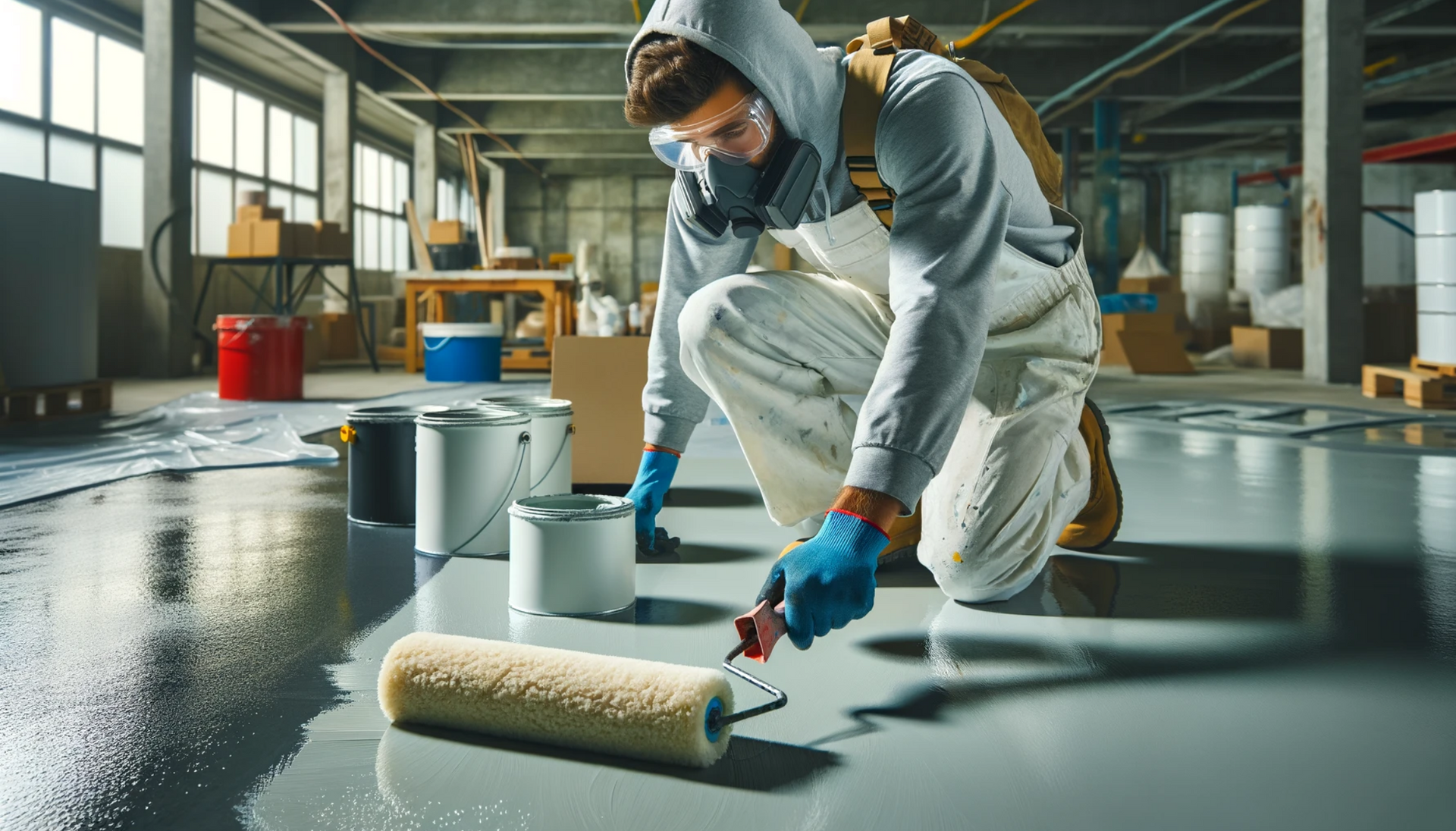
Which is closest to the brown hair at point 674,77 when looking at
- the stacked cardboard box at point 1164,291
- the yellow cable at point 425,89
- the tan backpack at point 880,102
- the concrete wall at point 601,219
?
the tan backpack at point 880,102

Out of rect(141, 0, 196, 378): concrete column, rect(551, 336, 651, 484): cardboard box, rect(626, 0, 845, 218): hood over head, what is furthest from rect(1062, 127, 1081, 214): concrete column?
rect(626, 0, 845, 218): hood over head

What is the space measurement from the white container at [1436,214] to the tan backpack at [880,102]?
177 inches

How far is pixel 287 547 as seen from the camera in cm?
210

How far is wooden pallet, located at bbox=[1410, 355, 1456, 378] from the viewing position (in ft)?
16.9

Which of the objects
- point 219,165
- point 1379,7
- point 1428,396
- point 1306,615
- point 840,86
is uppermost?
point 1379,7

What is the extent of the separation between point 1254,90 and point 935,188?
12.2 metres

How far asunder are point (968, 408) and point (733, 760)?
0.97 m

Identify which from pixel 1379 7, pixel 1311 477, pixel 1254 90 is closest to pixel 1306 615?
pixel 1311 477

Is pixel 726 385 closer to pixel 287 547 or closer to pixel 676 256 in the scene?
pixel 676 256

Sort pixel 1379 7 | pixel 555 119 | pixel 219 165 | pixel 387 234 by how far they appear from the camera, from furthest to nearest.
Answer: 1. pixel 387 234
2. pixel 555 119
3. pixel 219 165
4. pixel 1379 7

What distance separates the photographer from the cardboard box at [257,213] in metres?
7.64

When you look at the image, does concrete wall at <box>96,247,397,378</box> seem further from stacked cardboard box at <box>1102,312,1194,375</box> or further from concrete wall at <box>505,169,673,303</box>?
concrete wall at <box>505,169,673,303</box>

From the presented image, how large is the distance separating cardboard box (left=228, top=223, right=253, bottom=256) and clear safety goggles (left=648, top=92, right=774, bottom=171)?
7068mm

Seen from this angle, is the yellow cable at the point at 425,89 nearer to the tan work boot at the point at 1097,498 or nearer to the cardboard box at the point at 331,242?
the cardboard box at the point at 331,242
